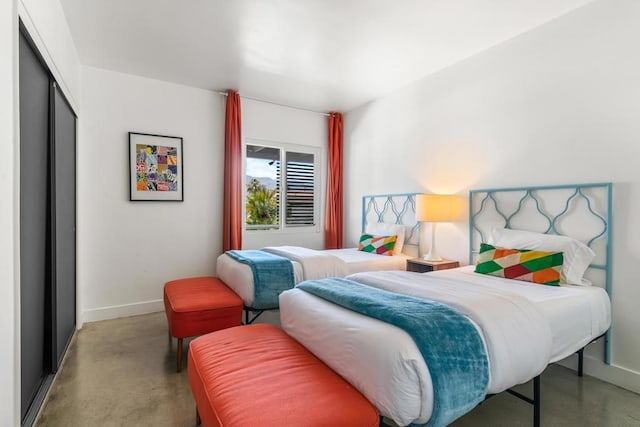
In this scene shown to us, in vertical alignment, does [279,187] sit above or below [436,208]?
above

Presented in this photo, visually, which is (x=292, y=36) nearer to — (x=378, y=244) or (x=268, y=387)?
(x=378, y=244)

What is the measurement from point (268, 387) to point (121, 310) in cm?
292

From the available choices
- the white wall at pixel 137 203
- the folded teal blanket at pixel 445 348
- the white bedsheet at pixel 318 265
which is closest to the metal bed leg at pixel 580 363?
the folded teal blanket at pixel 445 348

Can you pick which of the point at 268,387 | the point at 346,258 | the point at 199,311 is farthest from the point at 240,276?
the point at 268,387

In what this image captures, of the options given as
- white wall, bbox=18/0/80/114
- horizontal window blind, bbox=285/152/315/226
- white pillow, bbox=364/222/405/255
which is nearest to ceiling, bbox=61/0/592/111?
white wall, bbox=18/0/80/114

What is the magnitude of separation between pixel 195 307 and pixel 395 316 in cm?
153

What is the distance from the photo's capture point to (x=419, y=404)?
1.19 metres

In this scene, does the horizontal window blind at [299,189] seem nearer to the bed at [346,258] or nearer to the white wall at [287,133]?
the white wall at [287,133]

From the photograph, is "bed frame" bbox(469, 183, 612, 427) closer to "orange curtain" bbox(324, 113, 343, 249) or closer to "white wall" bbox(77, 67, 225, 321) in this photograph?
"orange curtain" bbox(324, 113, 343, 249)

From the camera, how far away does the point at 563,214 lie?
7.95 feet

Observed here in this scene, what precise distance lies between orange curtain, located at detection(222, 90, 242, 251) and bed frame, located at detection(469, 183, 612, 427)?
103 inches

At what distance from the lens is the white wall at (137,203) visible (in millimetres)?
3312

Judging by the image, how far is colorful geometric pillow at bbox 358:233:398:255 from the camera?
3600mm

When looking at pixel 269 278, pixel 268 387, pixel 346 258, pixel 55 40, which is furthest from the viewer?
pixel 346 258
